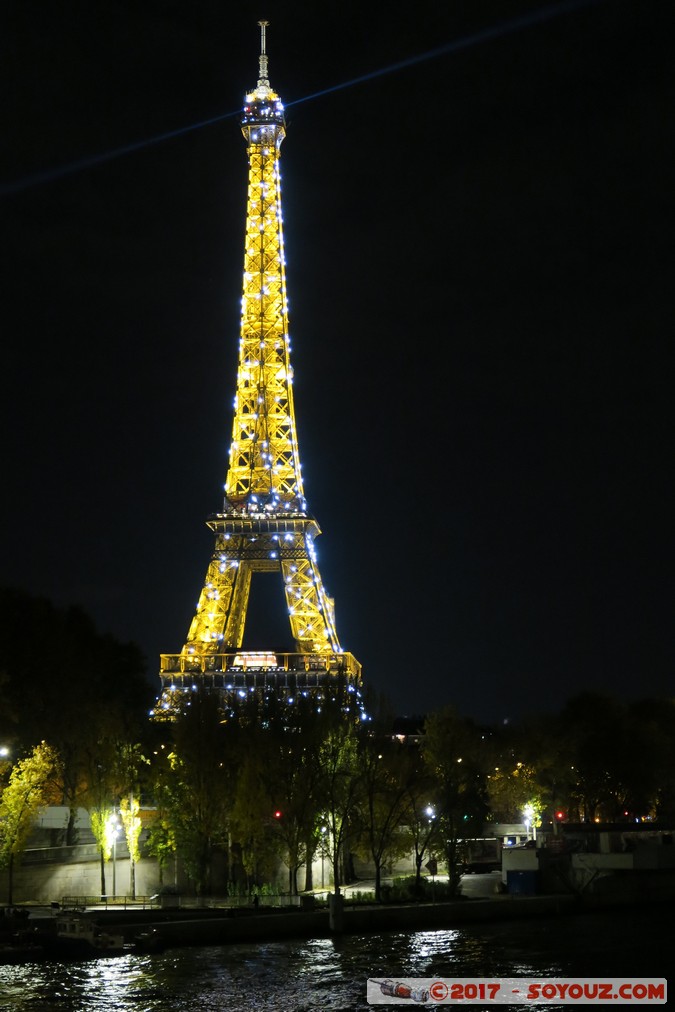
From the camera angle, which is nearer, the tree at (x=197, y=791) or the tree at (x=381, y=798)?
the tree at (x=197, y=791)

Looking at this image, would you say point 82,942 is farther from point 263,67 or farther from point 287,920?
point 263,67

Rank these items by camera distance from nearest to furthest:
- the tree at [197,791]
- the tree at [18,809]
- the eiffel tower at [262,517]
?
the tree at [18,809] → the tree at [197,791] → the eiffel tower at [262,517]

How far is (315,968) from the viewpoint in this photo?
136 feet

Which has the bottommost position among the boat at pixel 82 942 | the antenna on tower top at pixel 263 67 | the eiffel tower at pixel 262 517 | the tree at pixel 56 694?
the boat at pixel 82 942

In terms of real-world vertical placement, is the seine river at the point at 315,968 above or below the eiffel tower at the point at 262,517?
below

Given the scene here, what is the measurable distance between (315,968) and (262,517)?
181 ft

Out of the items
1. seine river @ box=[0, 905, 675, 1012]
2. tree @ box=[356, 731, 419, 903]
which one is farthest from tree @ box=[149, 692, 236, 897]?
seine river @ box=[0, 905, 675, 1012]

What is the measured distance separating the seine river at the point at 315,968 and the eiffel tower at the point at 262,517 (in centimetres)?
3781

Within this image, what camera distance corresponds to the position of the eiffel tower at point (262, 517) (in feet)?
298

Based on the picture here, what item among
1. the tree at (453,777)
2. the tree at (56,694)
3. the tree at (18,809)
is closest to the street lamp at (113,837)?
the tree at (18,809)

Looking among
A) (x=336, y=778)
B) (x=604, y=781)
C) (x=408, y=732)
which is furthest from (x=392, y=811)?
(x=408, y=732)

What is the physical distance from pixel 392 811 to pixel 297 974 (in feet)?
56.4

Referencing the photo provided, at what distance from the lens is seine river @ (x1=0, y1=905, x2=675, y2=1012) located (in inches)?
1454

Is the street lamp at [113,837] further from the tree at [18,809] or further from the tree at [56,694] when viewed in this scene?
the tree at [56,694]
